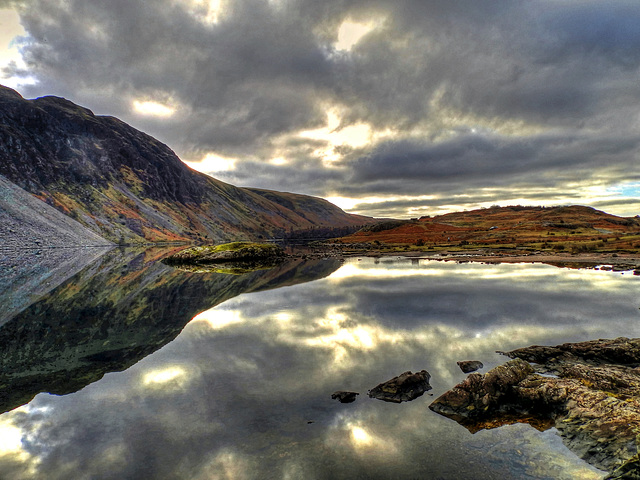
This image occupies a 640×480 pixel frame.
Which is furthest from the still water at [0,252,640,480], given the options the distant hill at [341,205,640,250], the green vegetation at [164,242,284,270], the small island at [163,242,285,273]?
the distant hill at [341,205,640,250]

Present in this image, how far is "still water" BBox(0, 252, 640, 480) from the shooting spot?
699 centimetres

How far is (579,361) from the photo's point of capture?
38.4 feet

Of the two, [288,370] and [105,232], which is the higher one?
[105,232]

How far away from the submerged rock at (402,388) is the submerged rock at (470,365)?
6.06 ft

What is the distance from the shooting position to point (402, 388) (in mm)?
9992

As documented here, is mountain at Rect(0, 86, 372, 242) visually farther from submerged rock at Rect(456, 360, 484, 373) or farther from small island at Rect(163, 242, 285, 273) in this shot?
submerged rock at Rect(456, 360, 484, 373)

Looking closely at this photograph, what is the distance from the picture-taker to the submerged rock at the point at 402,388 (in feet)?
31.8

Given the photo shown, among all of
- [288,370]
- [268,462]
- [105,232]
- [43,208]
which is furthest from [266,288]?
[105,232]

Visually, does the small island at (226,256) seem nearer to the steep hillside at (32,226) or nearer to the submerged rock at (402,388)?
the submerged rock at (402,388)

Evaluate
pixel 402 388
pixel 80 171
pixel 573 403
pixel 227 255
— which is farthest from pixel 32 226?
pixel 573 403

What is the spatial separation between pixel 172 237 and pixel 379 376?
584 feet

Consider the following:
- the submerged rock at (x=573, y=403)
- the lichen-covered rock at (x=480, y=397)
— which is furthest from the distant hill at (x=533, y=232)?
the lichen-covered rock at (x=480, y=397)

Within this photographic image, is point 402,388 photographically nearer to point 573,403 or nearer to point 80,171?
point 573,403

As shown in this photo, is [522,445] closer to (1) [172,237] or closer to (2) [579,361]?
(2) [579,361]
